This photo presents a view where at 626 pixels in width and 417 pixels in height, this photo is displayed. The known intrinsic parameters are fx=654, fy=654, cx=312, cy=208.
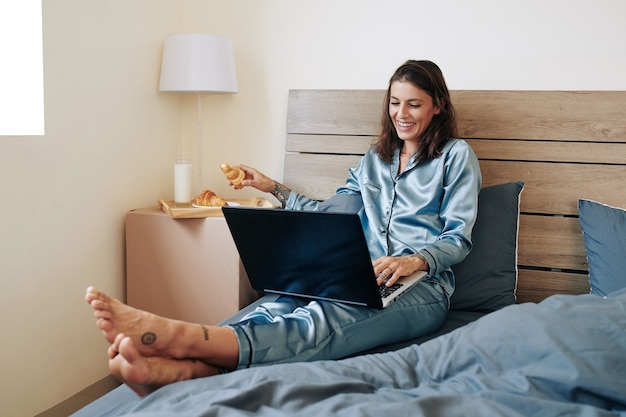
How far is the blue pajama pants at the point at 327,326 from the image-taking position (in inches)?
58.6

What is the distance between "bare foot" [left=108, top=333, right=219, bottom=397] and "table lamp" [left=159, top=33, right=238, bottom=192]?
4.70 ft

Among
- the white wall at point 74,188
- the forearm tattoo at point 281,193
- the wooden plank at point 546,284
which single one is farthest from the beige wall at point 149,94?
the wooden plank at point 546,284

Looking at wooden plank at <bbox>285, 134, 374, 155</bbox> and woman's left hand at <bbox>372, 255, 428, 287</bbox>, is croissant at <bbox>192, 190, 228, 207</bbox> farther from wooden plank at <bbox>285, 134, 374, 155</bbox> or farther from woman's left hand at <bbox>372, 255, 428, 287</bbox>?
woman's left hand at <bbox>372, 255, 428, 287</bbox>

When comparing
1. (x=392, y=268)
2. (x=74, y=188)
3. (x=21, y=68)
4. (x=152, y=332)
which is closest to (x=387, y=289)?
(x=392, y=268)

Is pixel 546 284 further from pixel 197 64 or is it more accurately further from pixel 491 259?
pixel 197 64

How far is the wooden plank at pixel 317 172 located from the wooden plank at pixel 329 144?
2cm

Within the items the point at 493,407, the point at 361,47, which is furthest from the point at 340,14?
the point at 493,407

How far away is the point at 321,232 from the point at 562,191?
1146 millimetres

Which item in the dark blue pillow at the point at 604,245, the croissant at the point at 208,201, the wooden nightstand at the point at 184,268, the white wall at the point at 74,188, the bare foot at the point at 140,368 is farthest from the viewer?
the croissant at the point at 208,201

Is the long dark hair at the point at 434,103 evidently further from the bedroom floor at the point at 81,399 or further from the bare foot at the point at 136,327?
the bedroom floor at the point at 81,399

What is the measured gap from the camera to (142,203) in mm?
2652

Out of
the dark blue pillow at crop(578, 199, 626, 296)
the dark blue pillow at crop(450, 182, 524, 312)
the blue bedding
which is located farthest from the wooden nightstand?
the dark blue pillow at crop(578, 199, 626, 296)

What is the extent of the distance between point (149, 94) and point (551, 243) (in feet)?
5.42

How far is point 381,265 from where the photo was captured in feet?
5.69
